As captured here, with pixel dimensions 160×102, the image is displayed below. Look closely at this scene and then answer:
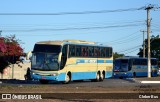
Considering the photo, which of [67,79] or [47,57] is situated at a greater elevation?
[47,57]

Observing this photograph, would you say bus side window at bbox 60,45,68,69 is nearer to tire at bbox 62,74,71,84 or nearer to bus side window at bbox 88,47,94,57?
tire at bbox 62,74,71,84

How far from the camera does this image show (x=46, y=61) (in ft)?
126

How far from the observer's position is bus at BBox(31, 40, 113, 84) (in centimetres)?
3841

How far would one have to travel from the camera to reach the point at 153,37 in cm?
12675

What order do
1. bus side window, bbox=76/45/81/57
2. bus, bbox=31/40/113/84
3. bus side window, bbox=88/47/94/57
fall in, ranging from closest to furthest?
bus, bbox=31/40/113/84 < bus side window, bbox=76/45/81/57 < bus side window, bbox=88/47/94/57

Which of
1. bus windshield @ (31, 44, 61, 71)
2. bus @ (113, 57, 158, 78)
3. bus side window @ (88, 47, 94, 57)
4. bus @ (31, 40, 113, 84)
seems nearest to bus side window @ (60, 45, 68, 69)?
bus @ (31, 40, 113, 84)

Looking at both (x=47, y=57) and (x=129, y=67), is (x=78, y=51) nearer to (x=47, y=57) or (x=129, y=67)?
(x=47, y=57)

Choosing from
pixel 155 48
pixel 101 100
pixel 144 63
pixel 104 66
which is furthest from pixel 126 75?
pixel 155 48

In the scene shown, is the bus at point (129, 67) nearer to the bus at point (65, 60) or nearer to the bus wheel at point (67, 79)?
the bus at point (65, 60)

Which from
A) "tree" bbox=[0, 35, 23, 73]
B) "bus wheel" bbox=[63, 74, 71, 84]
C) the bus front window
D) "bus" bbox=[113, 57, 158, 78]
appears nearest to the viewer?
the bus front window

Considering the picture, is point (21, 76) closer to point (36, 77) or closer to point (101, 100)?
point (36, 77)

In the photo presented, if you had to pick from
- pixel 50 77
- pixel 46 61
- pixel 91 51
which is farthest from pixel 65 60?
pixel 91 51

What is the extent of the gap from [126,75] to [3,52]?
2110cm

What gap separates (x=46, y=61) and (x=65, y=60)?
1.68m
